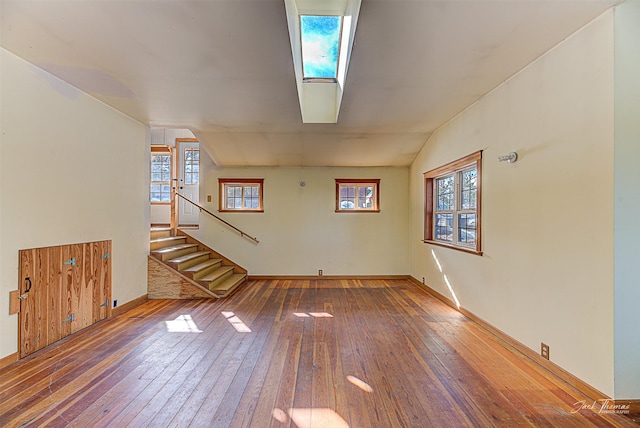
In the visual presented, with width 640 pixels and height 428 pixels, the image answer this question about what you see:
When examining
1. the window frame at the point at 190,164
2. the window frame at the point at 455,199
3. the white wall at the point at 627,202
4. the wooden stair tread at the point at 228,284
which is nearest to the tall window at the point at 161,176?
the window frame at the point at 190,164

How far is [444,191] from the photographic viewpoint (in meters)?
4.84

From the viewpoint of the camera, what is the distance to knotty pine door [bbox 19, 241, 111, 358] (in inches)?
103

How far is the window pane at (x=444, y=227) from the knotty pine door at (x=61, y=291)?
483cm

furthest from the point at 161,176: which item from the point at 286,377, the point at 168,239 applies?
the point at 286,377

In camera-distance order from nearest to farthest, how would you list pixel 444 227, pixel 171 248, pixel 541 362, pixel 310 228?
pixel 541 362 < pixel 444 227 < pixel 171 248 < pixel 310 228

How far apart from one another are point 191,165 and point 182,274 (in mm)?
3033

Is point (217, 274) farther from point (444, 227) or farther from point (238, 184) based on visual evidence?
point (444, 227)

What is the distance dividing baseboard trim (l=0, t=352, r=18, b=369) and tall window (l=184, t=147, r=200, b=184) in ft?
14.9

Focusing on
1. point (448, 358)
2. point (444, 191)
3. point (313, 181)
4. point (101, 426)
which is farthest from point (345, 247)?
point (101, 426)

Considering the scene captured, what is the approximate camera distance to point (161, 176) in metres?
6.86

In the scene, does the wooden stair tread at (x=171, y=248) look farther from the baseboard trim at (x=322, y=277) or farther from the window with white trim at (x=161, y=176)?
the window with white trim at (x=161, y=176)

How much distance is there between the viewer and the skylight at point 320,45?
315cm

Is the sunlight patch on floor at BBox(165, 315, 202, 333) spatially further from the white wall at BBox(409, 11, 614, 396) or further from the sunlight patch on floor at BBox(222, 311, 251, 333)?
the white wall at BBox(409, 11, 614, 396)

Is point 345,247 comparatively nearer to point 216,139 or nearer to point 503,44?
point 216,139
